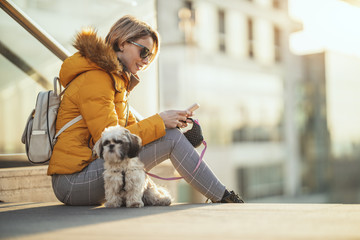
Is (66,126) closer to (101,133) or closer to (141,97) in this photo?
(101,133)

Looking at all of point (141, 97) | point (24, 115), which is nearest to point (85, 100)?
point (24, 115)

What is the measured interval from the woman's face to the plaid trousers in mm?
612

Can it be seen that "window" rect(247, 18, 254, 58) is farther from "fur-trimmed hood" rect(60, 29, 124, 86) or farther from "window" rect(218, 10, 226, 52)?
"fur-trimmed hood" rect(60, 29, 124, 86)

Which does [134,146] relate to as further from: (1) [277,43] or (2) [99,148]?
(1) [277,43]

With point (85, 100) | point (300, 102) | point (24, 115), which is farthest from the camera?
point (300, 102)

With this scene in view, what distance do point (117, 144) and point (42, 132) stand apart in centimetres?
62

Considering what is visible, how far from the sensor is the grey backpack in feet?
11.8

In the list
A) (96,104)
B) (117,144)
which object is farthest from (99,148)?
(96,104)

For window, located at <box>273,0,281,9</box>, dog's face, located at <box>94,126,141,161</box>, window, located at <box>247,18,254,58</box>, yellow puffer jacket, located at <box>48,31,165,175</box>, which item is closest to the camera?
dog's face, located at <box>94,126,141,161</box>

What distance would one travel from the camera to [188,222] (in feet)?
9.62

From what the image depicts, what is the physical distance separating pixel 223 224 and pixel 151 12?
4.60 metres

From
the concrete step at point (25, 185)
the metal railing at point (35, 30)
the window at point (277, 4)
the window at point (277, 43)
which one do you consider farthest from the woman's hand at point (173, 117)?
the window at point (277, 4)

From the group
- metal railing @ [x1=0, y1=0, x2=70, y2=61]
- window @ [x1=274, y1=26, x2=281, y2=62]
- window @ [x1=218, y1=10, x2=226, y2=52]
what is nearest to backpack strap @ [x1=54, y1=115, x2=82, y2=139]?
→ metal railing @ [x1=0, y1=0, x2=70, y2=61]

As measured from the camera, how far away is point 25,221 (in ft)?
10.1
